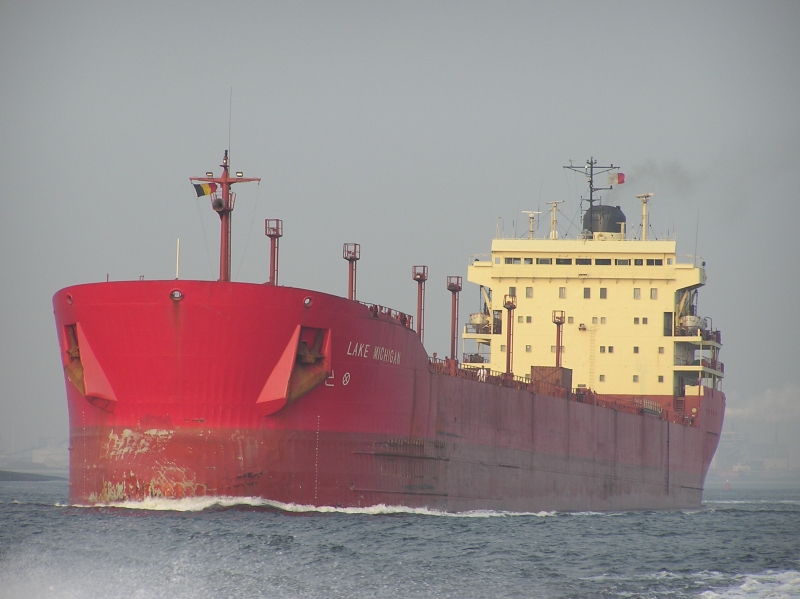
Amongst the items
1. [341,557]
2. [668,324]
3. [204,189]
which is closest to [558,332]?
[668,324]

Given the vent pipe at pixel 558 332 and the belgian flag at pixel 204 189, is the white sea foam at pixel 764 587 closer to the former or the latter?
the belgian flag at pixel 204 189

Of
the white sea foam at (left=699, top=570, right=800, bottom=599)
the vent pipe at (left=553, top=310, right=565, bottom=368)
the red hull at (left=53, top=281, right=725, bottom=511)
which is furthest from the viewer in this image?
the vent pipe at (left=553, top=310, right=565, bottom=368)

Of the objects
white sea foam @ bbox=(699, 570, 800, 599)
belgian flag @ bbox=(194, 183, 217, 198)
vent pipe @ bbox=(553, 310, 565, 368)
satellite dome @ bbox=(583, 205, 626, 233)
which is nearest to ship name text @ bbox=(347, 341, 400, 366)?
belgian flag @ bbox=(194, 183, 217, 198)

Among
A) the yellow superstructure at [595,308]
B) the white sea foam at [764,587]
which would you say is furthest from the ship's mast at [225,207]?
the yellow superstructure at [595,308]

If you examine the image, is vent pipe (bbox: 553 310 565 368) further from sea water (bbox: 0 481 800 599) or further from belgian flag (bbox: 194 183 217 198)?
belgian flag (bbox: 194 183 217 198)

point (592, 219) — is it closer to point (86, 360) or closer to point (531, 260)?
point (531, 260)

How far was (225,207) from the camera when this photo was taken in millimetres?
25156

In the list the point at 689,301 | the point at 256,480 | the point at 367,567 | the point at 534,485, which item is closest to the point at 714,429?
the point at 689,301

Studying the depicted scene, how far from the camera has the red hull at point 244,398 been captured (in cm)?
2339

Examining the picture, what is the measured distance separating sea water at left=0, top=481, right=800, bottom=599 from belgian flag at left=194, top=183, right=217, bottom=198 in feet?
22.5

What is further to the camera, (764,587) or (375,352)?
(375,352)

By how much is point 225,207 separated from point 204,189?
907 mm

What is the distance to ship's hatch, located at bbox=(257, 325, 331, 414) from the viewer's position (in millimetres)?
23625

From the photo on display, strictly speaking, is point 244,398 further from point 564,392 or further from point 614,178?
point 614,178
